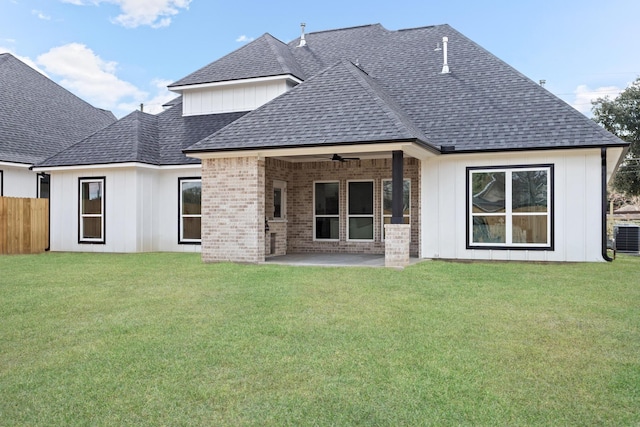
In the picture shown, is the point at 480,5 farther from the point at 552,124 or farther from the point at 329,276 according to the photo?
the point at 329,276

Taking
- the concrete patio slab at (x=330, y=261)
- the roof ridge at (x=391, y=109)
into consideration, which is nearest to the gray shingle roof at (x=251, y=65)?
the roof ridge at (x=391, y=109)

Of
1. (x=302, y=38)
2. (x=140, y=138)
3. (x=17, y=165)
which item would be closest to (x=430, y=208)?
(x=140, y=138)

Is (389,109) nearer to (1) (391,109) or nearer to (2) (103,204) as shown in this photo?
(1) (391,109)

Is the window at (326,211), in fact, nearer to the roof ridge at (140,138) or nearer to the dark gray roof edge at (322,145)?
the dark gray roof edge at (322,145)

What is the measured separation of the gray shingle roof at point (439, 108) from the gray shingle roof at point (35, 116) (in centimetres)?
804

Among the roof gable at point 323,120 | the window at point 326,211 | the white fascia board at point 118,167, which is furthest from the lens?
the white fascia board at point 118,167

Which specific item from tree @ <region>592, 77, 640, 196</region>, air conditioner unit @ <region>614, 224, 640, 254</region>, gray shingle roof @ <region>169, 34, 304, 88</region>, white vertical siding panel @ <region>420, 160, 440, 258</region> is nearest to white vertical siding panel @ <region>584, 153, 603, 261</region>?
white vertical siding panel @ <region>420, 160, 440, 258</region>

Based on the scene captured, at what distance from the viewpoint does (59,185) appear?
17891 millimetres

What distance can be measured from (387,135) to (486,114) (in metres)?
4.39

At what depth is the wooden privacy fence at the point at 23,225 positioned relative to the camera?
17.0 metres

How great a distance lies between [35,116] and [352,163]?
14073 millimetres

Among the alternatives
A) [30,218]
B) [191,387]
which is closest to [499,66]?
[191,387]

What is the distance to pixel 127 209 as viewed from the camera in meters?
17.0

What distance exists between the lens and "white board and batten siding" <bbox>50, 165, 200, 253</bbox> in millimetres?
16938
